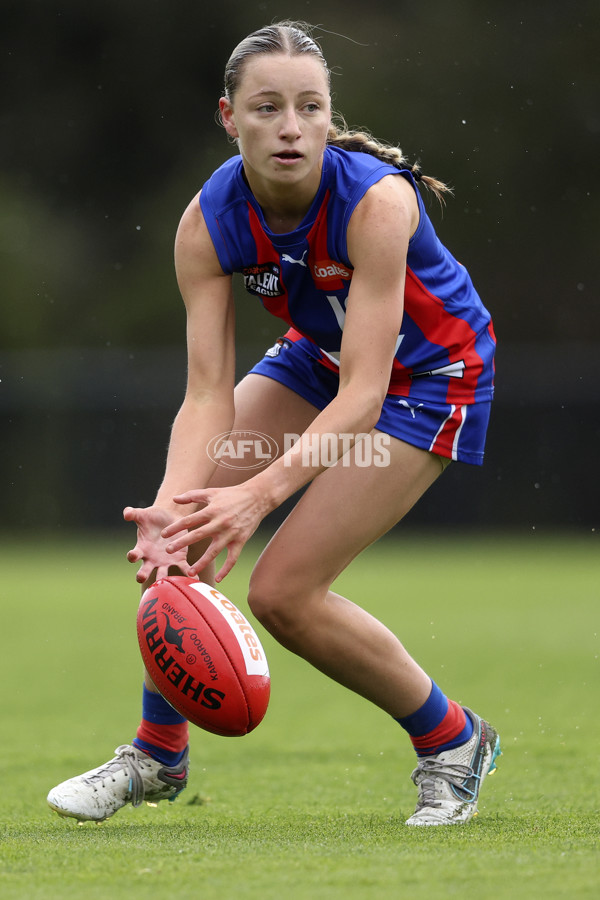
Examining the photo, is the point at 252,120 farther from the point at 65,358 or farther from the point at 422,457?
the point at 65,358

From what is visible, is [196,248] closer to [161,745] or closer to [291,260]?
[291,260]

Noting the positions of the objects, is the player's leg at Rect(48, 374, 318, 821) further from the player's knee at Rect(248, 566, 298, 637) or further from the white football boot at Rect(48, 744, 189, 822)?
the player's knee at Rect(248, 566, 298, 637)

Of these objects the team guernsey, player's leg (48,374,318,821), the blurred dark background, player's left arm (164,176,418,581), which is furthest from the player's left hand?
the blurred dark background

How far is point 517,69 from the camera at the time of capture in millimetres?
19531

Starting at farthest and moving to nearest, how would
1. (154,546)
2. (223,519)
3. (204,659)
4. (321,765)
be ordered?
(321,765), (154,546), (204,659), (223,519)

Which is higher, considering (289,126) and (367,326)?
(289,126)

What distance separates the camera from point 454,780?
3408 mm

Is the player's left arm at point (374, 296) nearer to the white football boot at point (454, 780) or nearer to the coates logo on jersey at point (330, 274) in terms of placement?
the coates logo on jersey at point (330, 274)

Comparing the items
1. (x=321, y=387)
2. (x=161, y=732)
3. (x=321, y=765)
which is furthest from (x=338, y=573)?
(x=321, y=765)

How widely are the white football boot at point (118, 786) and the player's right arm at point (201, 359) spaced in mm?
551

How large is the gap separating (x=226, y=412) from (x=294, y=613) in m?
0.55

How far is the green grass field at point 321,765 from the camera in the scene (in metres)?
2.55

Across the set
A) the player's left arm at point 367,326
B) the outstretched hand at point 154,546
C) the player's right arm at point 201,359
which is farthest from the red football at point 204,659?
the player's left arm at point 367,326

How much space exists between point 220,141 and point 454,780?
53.3ft
